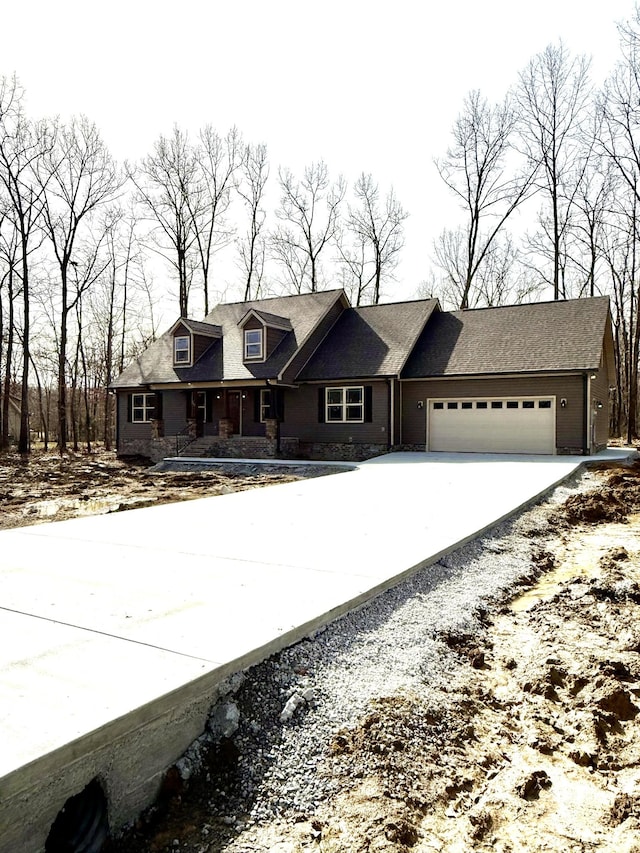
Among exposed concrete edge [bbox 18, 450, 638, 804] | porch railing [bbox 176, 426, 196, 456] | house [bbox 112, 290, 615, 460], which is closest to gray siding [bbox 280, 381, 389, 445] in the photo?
house [bbox 112, 290, 615, 460]

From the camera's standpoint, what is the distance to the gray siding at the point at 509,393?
16969mm

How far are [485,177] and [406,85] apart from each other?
16.4 metres

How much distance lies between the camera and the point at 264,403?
20.7 meters

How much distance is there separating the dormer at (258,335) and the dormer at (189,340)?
2.13 meters

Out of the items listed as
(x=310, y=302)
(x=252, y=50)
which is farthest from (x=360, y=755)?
(x=310, y=302)

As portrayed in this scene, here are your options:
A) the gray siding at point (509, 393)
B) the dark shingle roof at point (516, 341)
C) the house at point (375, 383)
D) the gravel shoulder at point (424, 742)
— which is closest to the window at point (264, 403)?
the house at point (375, 383)

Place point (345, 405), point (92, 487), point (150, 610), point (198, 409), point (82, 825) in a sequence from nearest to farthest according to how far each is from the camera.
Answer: point (82, 825) < point (150, 610) < point (92, 487) < point (345, 405) < point (198, 409)

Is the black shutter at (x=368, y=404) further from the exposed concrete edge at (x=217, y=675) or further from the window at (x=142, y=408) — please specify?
the exposed concrete edge at (x=217, y=675)

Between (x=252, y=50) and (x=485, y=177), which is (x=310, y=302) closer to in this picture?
(x=485, y=177)

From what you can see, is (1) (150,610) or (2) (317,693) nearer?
(2) (317,693)

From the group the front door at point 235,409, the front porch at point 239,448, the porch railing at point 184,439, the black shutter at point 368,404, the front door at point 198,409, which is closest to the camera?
the black shutter at point 368,404

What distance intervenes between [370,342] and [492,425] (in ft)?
16.7

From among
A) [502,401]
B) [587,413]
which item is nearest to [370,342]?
[502,401]

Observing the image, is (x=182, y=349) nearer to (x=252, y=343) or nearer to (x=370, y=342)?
(x=252, y=343)
